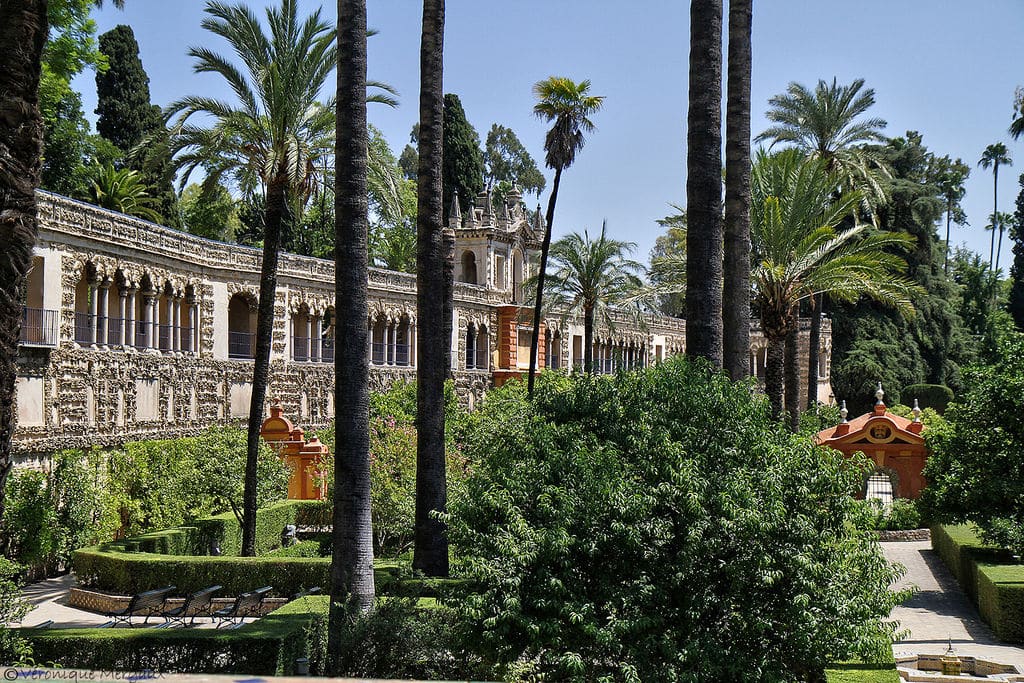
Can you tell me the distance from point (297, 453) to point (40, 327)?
9.79 meters

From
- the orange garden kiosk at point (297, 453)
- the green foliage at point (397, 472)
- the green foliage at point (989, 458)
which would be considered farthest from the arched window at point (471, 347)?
the green foliage at point (989, 458)

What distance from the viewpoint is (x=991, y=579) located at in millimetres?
16375

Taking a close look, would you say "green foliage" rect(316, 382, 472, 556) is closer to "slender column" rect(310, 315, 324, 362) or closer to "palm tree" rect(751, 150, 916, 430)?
"slender column" rect(310, 315, 324, 362)

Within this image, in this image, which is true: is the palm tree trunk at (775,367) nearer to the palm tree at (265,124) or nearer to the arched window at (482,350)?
the palm tree at (265,124)

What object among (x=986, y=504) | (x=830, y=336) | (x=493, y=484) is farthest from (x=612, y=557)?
(x=830, y=336)

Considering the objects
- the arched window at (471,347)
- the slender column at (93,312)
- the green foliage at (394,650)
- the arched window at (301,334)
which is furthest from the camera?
the arched window at (471,347)

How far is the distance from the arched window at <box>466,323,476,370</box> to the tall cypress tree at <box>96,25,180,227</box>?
1482cm

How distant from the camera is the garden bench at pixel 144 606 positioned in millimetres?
15320

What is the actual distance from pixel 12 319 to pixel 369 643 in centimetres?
556

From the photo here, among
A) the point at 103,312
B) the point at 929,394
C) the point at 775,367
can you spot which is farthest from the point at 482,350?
the point at 929,394

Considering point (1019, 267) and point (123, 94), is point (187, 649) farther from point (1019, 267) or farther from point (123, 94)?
point (1019, 267)

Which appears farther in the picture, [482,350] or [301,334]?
[482,350]

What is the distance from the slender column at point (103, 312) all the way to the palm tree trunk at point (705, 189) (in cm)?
1893

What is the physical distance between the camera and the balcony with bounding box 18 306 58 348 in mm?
22906
